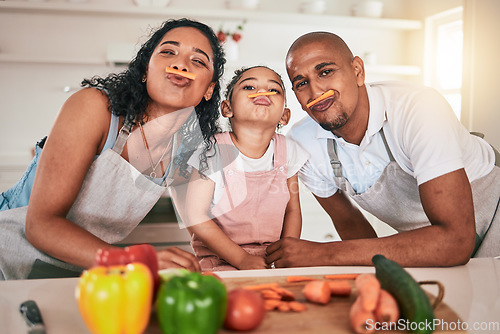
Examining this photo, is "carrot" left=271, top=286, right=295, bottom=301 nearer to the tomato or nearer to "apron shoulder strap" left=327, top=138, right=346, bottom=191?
the tomato

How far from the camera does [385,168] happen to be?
2.85 feet

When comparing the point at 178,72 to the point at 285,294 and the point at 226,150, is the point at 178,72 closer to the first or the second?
the point at 226,150

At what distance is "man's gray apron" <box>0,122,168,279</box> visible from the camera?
2.42 feet

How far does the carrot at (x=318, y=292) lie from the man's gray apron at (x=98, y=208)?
0.40 m

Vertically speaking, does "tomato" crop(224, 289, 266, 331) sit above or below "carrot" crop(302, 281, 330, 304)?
above

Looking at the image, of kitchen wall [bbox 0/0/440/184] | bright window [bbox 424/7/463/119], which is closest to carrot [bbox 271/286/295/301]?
kitchen wall [bbox 0/0/440/184]

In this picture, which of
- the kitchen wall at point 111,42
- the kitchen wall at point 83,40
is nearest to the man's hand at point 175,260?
the kitchen wall at point 111,42

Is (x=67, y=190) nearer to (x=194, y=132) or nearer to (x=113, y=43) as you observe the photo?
(x=194, y=132)

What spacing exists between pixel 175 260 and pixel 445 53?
3.32 feet

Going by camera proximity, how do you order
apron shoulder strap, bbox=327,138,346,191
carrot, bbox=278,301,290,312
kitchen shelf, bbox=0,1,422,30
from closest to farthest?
carrot, bbox=278,301,290,312 < apron shoulder strap, bbox=327,138,346,191 < kitchen shelf, bbox=0,1,422,30

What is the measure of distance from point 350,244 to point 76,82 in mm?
776

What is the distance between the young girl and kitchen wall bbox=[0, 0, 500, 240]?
7cm

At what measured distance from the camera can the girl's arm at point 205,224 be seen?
32.0 inches

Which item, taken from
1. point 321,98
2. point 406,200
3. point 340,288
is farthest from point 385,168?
point 340,288
